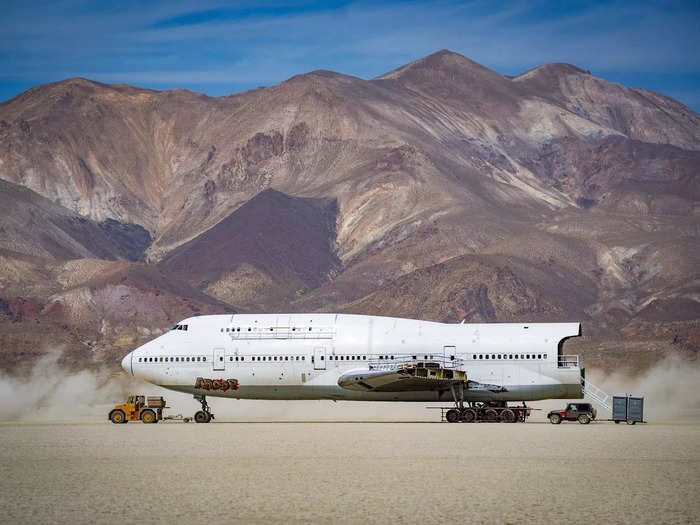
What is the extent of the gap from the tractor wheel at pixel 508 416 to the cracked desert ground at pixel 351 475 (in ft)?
15.4

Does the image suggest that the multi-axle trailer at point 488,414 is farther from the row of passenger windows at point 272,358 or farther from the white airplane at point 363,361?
the row of passenger windows at point 272,358

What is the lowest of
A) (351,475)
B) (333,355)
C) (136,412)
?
(351,475)

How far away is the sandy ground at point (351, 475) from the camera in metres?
33.4

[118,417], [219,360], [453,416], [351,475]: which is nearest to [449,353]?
[453,416]

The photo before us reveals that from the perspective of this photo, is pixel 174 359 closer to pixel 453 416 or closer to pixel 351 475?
pixel 453 416

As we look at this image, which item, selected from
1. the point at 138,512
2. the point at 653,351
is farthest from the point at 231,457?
the point at 653,351

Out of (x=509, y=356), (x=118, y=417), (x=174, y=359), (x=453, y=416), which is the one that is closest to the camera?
(x=509, y=356)

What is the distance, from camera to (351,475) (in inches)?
1634

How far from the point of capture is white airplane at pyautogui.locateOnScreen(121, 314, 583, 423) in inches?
2653

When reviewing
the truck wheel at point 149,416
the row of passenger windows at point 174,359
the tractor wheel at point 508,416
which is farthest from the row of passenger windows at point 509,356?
the truck wheel at point 149,416

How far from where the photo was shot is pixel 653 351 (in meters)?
154

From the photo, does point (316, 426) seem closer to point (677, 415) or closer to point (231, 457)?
point (231, 457)

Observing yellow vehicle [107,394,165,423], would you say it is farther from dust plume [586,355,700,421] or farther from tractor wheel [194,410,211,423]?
dust plume [586,355,700,421]

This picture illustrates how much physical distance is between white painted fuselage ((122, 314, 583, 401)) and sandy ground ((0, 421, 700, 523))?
461cm
